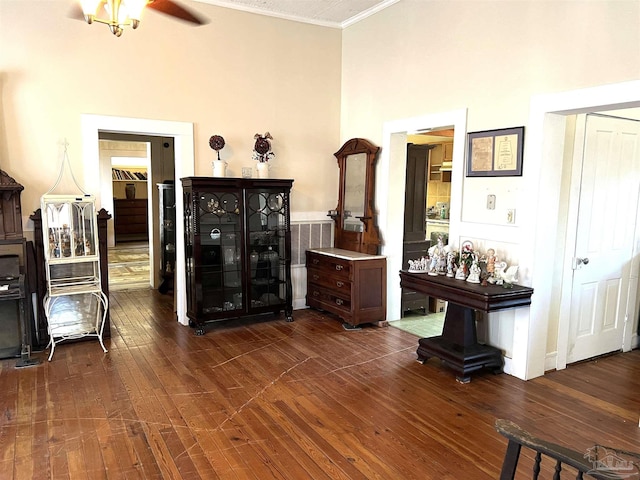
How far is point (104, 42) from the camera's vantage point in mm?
4543

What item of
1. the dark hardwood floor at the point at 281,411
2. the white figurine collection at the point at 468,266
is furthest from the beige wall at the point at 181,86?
the white figurine collection at the point at 468,266

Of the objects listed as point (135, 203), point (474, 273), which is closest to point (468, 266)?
point (474, 273)

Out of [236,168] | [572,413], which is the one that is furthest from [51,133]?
[572,413]

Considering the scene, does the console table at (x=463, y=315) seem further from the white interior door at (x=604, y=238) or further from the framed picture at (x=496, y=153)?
the framed picture at (x=496, y=153)

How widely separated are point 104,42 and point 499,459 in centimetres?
479

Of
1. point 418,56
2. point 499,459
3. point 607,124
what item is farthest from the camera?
point 418,56

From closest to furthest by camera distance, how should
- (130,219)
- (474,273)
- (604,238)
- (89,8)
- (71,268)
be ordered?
(89,8), (474,273), (604,238), (71,268), (130,219)

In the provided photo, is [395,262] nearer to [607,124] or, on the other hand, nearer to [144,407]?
[607,124]

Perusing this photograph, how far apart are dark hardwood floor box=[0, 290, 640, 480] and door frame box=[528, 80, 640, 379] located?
0.34m

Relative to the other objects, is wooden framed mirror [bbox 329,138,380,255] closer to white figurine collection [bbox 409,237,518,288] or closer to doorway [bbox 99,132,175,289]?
white figurine collection [bbox 409,237,518,288]

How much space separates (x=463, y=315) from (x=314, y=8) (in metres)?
3.66

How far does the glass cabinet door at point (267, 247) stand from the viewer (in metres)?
5.16

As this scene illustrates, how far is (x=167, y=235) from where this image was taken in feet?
21.8

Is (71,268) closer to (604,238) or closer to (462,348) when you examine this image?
(462,348)
